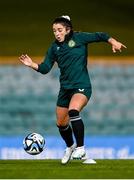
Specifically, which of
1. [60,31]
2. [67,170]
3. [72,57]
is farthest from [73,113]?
[60,31]

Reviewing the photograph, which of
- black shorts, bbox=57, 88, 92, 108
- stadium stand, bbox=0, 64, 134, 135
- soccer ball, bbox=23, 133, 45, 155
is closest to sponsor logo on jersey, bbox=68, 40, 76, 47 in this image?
black shorts, bbox=57, 88, 92, 108

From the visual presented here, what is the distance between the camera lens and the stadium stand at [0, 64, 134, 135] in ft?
58.2

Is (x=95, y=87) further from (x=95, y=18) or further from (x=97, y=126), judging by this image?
(x=95, y=18)

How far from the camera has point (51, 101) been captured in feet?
59.2

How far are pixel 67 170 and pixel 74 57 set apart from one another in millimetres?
1440

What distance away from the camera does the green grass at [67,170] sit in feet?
26.3

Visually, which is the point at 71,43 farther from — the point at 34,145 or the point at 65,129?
the point at 34,145

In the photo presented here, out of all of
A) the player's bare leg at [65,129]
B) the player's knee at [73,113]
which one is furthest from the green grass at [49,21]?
the player's knee at [73,113]

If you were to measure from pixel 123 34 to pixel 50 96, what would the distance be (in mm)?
4787

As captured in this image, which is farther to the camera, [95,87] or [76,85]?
[95,87]

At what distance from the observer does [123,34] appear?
72.7 feet

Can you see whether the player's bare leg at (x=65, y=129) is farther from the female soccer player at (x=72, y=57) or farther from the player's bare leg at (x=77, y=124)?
the player's bare leg at (x=77, y=124)

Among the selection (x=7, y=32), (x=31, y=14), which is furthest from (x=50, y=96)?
(x=31, y=14)

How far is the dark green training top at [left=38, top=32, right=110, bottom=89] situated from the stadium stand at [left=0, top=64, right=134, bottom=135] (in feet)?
26.7
